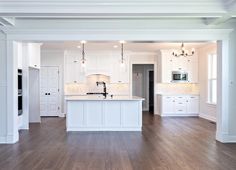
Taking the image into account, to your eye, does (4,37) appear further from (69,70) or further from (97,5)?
(69,70)

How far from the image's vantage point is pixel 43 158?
4926 millimetres

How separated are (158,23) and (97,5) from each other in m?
1.81

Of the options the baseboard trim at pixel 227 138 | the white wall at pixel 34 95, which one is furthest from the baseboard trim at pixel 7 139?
the baseboard trim at pixel 227 138

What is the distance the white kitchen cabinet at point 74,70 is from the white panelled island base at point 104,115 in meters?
3.86

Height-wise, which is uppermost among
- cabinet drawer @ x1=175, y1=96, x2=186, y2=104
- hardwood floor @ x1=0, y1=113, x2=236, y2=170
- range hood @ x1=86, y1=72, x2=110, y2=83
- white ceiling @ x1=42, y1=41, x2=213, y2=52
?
white ceiling @ x1=42, y1=41, x2=213, y2=52

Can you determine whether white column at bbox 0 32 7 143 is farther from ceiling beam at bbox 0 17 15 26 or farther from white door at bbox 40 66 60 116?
white door at bbox 40 66 60 116

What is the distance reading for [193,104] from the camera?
1116 centimetres

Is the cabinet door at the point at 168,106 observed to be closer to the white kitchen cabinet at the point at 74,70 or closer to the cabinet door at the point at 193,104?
the cabinet door at the point at 193,104

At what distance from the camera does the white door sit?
11.1 m

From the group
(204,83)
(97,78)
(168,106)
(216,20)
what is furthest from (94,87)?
(216,20)

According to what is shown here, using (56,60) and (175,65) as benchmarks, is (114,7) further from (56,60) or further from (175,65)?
(175,65)

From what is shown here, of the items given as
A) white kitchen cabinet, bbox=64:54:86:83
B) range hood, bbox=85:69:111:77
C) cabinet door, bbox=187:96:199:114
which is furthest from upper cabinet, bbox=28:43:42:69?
cabinet door, bbox=187:96:199:114

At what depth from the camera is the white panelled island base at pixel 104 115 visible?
7699 mm

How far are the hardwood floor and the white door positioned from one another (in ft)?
11.3
